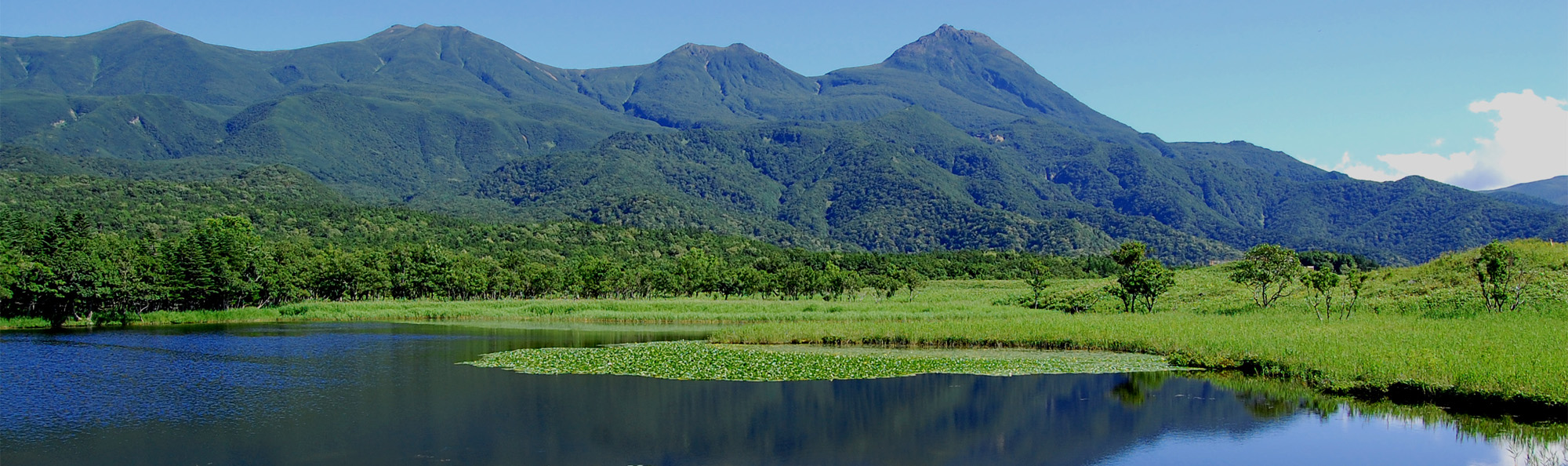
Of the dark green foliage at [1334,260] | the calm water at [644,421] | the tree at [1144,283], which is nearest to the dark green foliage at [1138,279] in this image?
the tree at [1144,283]

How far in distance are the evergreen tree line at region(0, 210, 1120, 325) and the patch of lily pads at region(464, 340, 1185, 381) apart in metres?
36.2

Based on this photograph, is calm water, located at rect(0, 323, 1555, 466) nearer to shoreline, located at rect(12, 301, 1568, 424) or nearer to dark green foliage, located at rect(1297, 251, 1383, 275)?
shoreline, located at rect(12, 301, 1568, 424)

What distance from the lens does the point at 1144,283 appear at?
53.5 meters

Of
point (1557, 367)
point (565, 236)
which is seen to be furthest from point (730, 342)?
point (565, 236)

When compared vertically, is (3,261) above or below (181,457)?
above

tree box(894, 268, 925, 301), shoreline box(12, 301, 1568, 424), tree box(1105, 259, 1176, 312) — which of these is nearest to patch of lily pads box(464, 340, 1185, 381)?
shoreline box(12, 301, 1568, 424)

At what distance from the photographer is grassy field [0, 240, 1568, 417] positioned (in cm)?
2500

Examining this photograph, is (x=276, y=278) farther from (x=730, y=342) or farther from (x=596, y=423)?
(x=596, y=423)

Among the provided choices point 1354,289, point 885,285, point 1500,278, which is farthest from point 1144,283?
point 885,285

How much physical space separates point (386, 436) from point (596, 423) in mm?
4912

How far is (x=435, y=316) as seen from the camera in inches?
2753

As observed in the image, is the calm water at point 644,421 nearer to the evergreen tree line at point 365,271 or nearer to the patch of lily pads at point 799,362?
the patch of lily pads at point 799,362

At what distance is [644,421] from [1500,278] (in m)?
39.8

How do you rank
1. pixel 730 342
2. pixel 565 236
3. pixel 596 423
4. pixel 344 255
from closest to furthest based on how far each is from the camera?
pixel 596 423 → pixel 730 342 → pixel 344 255 → pixel 565 236
